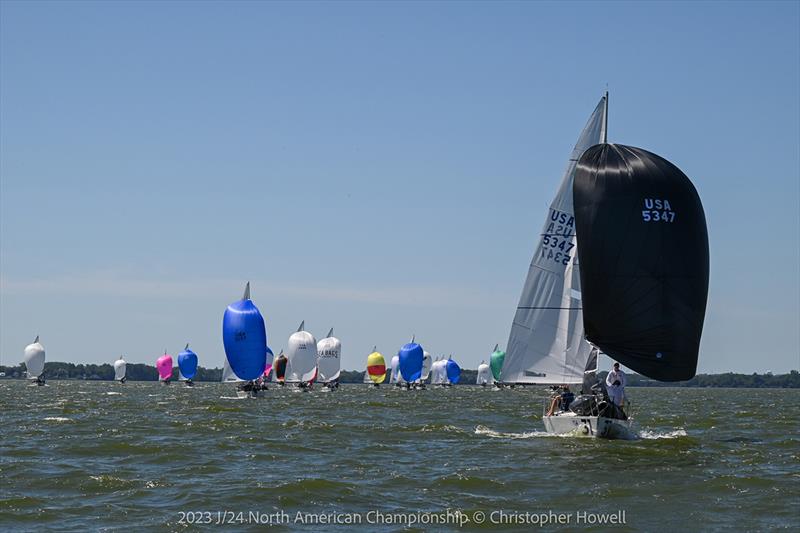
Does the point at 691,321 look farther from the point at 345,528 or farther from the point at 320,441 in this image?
the point at 345,528

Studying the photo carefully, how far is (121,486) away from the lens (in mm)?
18562

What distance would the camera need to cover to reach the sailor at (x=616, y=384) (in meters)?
26.0

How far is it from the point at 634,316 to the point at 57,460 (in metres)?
13.6

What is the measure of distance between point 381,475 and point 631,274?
342 inches

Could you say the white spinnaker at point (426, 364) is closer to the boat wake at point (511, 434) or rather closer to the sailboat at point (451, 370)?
the sailboat at point (451, 370)

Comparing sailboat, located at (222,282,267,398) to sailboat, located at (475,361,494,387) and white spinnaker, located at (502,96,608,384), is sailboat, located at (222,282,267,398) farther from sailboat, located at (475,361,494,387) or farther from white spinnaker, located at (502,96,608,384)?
sailboat, located at (475,361,494,387)

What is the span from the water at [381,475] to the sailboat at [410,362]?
73.7 meters

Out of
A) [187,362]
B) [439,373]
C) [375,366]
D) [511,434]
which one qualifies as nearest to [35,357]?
[187,362]

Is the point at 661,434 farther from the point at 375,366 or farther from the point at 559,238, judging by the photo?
the point at 375,366

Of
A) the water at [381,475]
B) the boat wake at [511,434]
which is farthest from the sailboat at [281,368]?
the boat wake at [511,434]

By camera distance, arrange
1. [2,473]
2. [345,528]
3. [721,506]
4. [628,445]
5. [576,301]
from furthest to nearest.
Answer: [576,301], [628,445], [2,473], [721,506], [345,528]

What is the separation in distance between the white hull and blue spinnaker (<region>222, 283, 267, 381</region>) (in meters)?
34.1

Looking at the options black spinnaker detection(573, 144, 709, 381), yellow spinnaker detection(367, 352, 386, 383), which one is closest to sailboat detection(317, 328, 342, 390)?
yellow spinnaker detection(367, 352, 386, 383)

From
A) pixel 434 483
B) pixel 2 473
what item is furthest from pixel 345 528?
pixel 2 473
